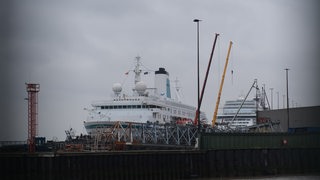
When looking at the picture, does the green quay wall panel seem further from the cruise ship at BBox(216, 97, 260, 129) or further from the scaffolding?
the cruise ship at BBox(216, 97, 260, 129)

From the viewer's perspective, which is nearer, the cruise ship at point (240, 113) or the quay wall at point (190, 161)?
the quay wall at point (190, 161)

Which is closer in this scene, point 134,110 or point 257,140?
point 257,140

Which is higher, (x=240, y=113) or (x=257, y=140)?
(x=240, y=113)

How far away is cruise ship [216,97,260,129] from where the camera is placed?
124 m

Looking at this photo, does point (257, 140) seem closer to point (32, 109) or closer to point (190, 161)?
point (190, 161)

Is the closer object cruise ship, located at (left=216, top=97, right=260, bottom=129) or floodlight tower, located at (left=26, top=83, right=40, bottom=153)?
floodlight tower, located at (left=26, top=83, right=40, bottom=153)

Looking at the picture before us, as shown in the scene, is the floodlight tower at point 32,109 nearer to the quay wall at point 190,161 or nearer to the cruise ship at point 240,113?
the quay wall at point 190,161

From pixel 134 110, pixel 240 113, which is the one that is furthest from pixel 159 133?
pixel 240 113

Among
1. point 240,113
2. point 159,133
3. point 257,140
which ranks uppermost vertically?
point 240,113

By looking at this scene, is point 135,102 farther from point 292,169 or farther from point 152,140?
point 292,169

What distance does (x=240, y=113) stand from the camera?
127375 millimetres

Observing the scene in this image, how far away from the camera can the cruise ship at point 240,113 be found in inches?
4894

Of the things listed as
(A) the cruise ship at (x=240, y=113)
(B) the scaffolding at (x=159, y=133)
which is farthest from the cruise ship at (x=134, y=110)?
(A) the cruise ship at (x=240, y=113)

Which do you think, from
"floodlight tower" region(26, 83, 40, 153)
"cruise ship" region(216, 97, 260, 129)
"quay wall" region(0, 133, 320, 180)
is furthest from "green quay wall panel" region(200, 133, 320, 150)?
"cruise ship" region(216, 97, 260, 129)
